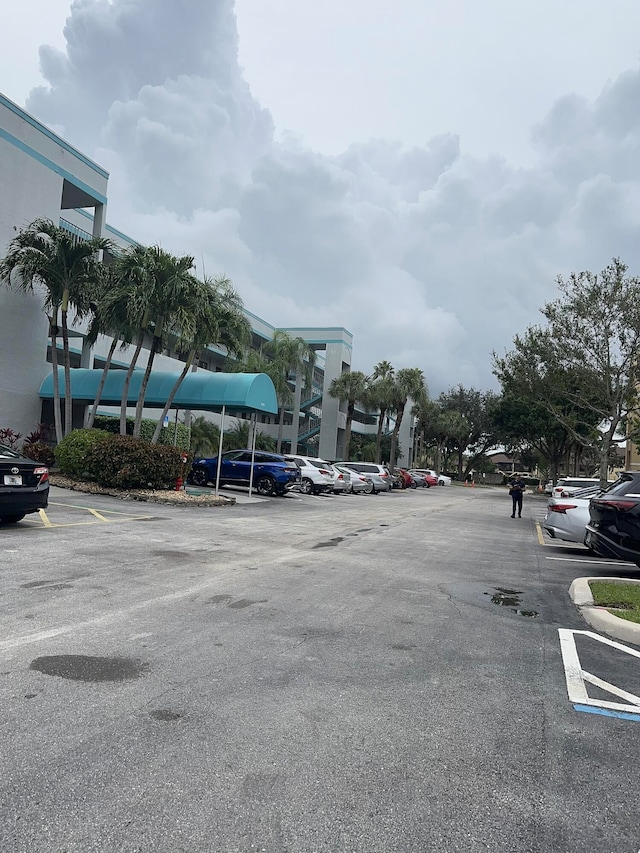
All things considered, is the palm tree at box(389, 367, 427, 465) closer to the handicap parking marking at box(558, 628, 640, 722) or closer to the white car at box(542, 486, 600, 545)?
the white car at box(542, 486, 600, 545)

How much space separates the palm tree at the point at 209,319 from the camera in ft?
67.1

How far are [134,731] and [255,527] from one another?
10369 millimetres

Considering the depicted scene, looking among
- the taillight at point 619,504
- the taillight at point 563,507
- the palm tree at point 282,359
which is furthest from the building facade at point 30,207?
the taillight at point 619,504

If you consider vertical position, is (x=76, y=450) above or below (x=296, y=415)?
below

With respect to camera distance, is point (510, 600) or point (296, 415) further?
point (296, 415)

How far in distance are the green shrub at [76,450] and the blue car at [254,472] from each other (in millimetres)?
5295

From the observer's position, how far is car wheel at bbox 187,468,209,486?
25.0 meters

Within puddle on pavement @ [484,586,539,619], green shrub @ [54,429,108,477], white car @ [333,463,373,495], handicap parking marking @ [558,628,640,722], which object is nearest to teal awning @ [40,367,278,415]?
green shrub @ [54,429,108,477]

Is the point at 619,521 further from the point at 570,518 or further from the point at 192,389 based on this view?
the point at 192,389

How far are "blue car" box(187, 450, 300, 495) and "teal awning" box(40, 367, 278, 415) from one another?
181cm

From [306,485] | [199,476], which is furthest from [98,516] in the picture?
[306,485]

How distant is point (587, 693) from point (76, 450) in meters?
17.1

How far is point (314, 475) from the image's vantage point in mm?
27984

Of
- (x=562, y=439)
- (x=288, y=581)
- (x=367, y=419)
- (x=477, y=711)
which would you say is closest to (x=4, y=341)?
(x=288, y=581)
